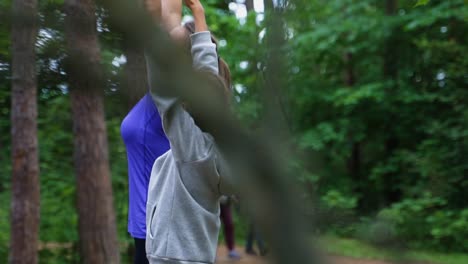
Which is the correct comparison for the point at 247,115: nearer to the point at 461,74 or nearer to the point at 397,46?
the point at 397,46

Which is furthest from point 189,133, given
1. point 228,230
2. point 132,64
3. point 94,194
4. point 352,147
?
point 352,147

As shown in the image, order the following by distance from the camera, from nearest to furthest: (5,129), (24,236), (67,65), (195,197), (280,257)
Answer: (280,257) < (67,65) < (195,197) < (24,236) < (5,129)

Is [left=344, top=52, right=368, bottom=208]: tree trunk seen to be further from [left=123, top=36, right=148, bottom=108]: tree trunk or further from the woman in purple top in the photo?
[left=123, top=36, right=148, bottom=108]: tree trunk

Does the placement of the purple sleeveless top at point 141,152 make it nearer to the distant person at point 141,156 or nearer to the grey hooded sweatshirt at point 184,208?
the distant person at point 141,156

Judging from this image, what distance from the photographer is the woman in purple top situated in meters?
2.89

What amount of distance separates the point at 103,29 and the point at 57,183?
22.5 feet

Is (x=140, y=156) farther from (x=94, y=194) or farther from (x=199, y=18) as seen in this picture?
(x=94, y=194)

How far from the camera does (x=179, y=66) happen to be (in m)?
0.70

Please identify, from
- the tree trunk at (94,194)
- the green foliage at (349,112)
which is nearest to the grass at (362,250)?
the green foliage at (349,112)

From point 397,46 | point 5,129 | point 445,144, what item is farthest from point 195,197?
point 445,144

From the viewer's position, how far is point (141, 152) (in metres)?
2.96

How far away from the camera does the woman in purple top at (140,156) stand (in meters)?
2.89

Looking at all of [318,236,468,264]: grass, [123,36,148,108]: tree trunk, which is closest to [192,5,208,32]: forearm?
[123,36,148,108]: tree trunk

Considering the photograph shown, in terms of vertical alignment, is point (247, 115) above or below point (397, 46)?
below
